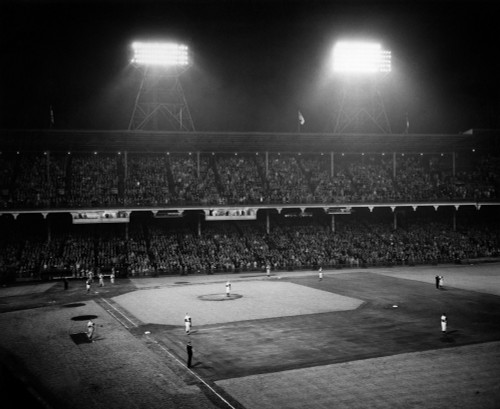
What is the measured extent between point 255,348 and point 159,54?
39008 mm

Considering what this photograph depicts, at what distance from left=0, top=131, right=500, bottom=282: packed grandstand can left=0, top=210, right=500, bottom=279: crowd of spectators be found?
14 centimetres

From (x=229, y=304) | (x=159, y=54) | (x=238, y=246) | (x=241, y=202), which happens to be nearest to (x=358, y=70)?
(x=241, y=202)

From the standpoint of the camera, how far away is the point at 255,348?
767 inches

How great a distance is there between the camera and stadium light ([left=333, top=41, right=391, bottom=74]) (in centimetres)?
5509

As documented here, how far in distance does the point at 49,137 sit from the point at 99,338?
31.2 m

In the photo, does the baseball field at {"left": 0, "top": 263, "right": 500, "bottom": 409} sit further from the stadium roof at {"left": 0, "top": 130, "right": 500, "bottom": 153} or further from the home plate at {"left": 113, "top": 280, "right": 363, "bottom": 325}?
Answer: the stadium roof at {"left": 0, "top": 130, "right": 500, "bottom": 153}

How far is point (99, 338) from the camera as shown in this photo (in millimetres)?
21438

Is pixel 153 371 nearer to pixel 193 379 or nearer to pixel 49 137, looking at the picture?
pixel 193 379

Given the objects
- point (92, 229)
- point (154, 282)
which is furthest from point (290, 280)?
point (92, 229)

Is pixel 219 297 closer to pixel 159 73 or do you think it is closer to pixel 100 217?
pixel 100 217

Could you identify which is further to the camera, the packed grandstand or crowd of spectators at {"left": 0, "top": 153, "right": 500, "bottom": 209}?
crowd of spectators at {"left": 0, "top": 153, "right": 500, "bottom": 209}

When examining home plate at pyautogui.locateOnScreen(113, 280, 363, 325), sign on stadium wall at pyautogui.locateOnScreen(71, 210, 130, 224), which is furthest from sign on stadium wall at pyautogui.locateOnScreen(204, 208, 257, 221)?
home plate at pyautogui.locateOnScreen(113, 280, 363, 325)

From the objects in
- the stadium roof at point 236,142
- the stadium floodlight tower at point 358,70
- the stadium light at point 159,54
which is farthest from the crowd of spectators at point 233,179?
the stadium light at point 159,54

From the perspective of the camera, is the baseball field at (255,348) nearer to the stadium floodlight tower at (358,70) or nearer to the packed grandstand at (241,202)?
the packed grandstand at (241,202)
